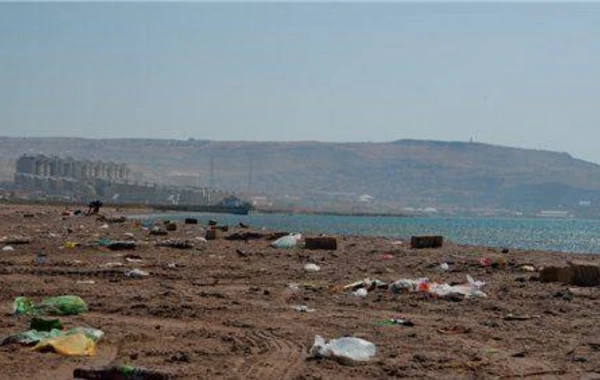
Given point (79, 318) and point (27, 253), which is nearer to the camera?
point (79, 318)

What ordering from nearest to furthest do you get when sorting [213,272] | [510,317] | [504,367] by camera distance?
1. [504,367]
2. [510,317]
3. [213,272]

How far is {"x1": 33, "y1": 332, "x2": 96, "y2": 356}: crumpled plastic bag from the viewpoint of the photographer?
8.18m

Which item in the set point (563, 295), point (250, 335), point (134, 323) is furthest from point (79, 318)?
point (563, 295)

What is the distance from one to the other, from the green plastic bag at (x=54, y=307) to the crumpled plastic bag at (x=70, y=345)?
2.17m

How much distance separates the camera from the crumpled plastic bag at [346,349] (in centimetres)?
813

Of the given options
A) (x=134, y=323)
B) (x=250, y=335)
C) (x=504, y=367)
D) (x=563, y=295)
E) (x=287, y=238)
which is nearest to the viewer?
(x=504, y=367)

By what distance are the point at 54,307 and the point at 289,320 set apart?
2.93m

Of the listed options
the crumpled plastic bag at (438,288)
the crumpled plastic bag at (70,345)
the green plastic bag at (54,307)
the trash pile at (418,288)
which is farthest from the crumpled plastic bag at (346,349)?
the crumpled plastic bag at (438,288)

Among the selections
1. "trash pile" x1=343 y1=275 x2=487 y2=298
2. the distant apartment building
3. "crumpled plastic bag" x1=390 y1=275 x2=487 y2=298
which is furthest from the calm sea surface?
the distant apartment building

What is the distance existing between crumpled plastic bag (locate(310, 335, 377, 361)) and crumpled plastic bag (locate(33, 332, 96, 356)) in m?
2.17

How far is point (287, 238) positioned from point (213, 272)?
25.7 ft

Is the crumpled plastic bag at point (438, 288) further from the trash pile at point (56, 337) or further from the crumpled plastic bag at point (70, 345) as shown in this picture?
the crumpled plastic bag at point (70, 345)

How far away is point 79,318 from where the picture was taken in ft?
33.7

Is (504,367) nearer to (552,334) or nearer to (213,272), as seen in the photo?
(552,334)
